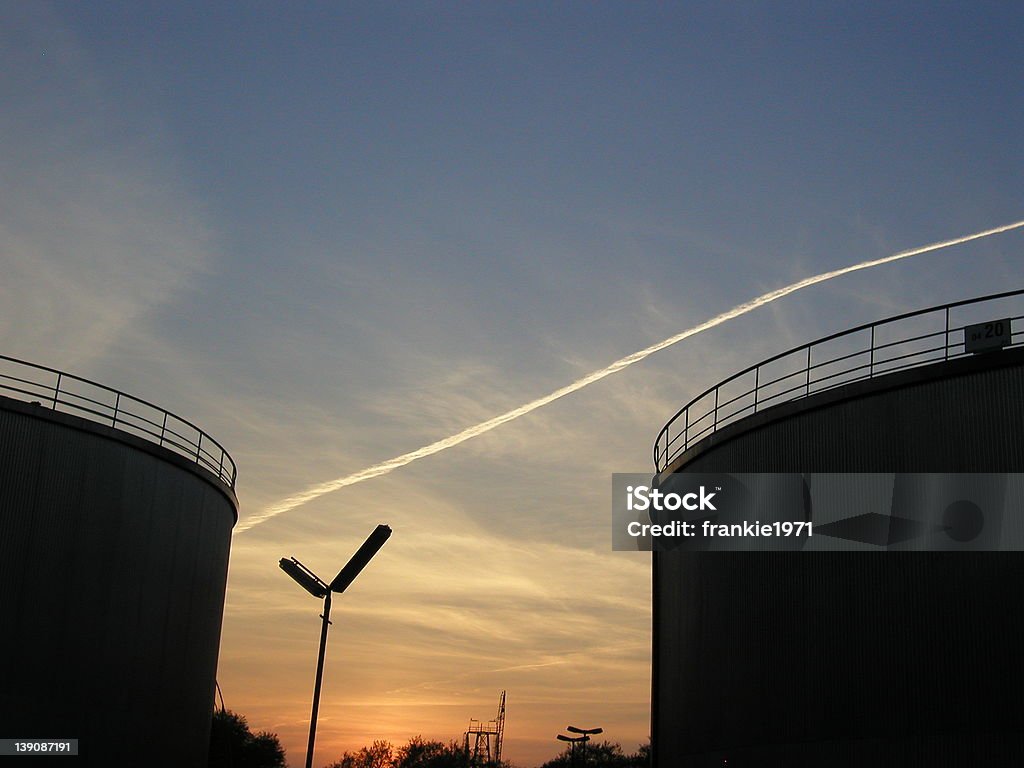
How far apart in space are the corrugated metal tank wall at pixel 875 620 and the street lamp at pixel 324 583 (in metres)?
8.40

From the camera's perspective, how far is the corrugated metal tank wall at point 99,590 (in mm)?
26188

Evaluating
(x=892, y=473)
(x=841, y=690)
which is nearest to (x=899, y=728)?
(x=841, y=690)

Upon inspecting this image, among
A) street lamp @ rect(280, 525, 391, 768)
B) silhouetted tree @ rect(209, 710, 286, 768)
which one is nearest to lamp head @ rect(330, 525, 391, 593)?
street lamp @ rect(280, 525, 391, 768)

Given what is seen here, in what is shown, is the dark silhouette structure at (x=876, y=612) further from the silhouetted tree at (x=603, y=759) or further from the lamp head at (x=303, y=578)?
the silhouetted tree at (x=603, y=759)

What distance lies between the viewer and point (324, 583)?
82.2ft

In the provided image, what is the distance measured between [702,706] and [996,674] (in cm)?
944

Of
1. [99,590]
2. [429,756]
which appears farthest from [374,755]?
[99,590]

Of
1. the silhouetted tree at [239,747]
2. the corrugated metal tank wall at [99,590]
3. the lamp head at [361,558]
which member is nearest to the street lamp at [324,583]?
the lamp head at [361,558]

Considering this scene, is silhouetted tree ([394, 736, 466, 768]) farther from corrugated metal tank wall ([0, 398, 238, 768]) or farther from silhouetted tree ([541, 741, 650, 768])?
corrugated metal tank wall ([0, 398, 238, 768])

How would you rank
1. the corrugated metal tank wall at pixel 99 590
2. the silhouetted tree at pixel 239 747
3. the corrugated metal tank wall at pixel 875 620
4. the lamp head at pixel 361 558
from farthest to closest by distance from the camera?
the silhouetted tree at pixel 239 747, the corrugated metal tank wall at pixel 99 590, the lamp head at pixel 361 558, the corrugated metal tank wall at pixel 875 620

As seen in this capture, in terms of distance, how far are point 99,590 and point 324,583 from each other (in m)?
6.89

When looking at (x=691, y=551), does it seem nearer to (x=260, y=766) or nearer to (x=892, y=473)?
(x=892, y=473)

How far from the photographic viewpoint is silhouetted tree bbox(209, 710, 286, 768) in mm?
58312

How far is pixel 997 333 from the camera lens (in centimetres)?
2072
